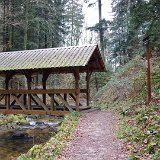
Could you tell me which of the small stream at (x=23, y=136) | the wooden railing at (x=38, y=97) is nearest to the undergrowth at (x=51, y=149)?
the small stream at (x=23, y=136)

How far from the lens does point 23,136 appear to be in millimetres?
15781

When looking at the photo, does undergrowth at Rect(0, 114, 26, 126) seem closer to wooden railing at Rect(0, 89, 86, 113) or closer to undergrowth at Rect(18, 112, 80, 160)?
wooden railing at Rect(0, 89, 86, 113)

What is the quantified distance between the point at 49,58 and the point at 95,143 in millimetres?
7957

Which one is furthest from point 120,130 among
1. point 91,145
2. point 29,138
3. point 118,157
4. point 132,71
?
point 132,71

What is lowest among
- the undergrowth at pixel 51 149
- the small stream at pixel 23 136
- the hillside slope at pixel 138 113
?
the small stream at pixel 23 136

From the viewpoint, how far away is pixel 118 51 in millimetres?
27922

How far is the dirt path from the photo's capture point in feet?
25.3

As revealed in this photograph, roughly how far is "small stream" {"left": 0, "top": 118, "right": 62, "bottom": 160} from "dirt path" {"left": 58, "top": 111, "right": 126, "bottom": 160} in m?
2.60

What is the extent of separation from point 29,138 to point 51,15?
22202mm

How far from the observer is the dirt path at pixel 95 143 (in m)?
7.73

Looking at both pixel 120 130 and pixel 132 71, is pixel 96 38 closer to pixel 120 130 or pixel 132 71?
pixel 132 71

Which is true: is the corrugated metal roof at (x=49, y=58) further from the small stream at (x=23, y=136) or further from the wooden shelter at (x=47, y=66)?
the small stream at (x=23, y=136)

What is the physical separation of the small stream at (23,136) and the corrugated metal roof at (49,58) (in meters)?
3.36

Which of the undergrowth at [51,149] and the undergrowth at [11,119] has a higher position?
the undergrowth at [51,149]
